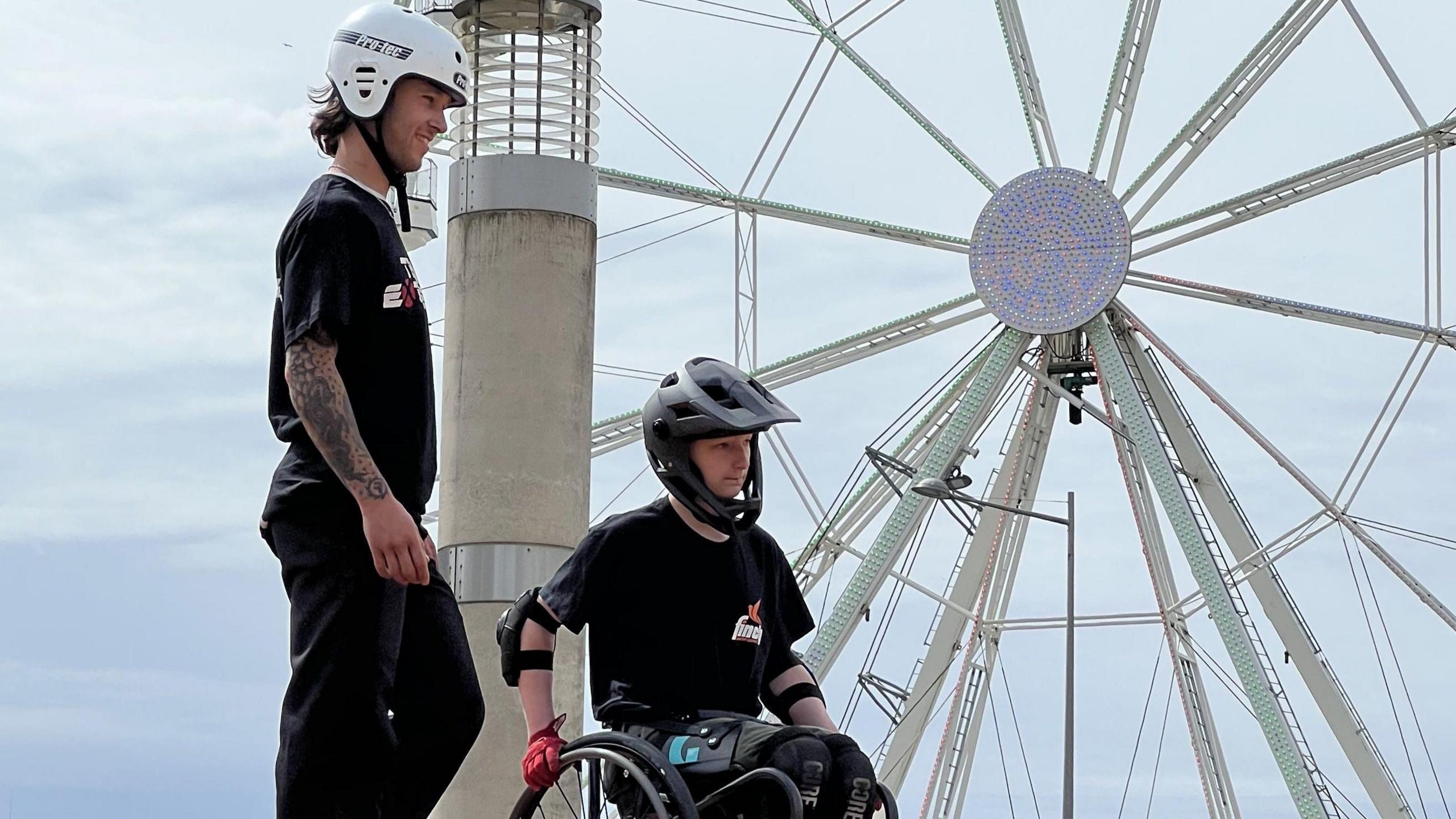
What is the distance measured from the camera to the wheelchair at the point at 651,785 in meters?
5.23

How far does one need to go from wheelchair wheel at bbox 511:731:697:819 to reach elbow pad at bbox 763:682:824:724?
1.94ft

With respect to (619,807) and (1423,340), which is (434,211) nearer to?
(1423,340)

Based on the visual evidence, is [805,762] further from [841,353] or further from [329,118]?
[841,353]

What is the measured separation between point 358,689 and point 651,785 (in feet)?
2.57

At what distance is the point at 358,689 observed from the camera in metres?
4.87

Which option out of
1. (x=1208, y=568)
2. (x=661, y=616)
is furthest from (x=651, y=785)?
(x=1208, y=568)

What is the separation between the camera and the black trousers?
15.9ft

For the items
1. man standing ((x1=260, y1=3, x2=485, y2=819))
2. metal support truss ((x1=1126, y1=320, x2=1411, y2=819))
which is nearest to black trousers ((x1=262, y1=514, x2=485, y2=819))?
man standing ((x1=260, y1=3, x2=485, y2=819))

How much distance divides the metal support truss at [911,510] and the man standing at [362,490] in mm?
19667

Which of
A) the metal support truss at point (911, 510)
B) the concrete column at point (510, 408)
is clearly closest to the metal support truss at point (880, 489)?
the metal support truss at point (911, 510)

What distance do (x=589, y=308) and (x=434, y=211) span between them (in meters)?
11.8

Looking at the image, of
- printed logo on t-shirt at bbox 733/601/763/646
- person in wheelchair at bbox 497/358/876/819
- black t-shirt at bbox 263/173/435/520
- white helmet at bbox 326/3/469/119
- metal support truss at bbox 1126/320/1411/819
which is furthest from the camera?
metal support truss at bbox 1126/320/1411/819

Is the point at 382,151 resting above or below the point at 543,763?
above

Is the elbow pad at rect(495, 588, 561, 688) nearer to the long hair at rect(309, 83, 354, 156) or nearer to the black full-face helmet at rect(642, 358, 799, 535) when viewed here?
Result: the black full-face helmet at rect(642, 358, 799, 535)
